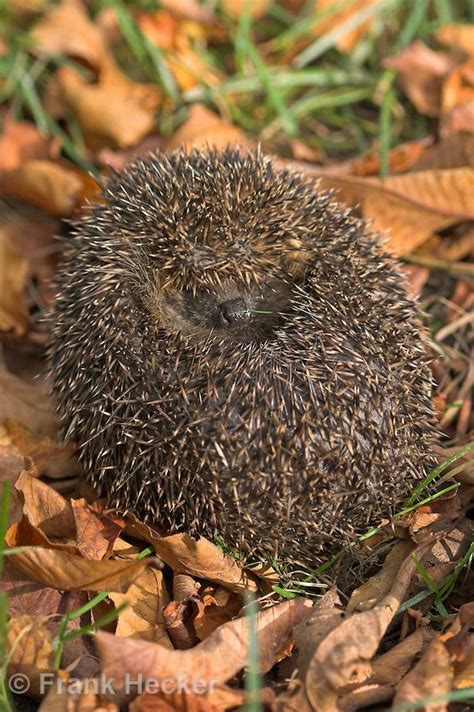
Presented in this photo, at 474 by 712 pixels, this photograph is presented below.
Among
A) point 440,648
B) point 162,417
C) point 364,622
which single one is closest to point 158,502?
point 162,417

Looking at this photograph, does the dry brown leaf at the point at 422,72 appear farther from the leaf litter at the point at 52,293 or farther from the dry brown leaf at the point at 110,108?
the dry brown leaf at the point at 110,108

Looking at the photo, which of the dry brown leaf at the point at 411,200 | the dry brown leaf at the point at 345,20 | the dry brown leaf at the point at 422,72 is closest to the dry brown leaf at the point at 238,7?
the dry brown leaf at the point at 345,20

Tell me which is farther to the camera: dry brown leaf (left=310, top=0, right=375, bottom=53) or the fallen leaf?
dry brown leaf (left=310, top=0, right=375, bottom=53)

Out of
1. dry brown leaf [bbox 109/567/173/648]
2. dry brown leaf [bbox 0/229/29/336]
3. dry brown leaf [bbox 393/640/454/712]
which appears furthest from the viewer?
dry brown leaf [bbox 0/229/29/336]

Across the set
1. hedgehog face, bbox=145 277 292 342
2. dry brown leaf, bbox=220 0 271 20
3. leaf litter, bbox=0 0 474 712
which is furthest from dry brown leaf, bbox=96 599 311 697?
dry brown leaf, bbox=220 0 271 20

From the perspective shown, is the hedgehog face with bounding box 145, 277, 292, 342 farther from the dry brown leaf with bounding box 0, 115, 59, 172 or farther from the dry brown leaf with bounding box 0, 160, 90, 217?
the dry brown leaf with bounding box 0, 115, 59, 172

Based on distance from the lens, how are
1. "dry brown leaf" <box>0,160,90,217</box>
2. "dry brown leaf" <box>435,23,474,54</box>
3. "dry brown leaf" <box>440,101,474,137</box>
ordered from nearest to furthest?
"dry brown leaf" <box>0,160,90,217</box>, "dry brown leaf" <box>440,101,474,137</box>, "dry brown leaf" <box>435,23,474,54</box>

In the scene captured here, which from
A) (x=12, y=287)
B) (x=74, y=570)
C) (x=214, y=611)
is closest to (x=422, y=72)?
(x=12, y=287)
